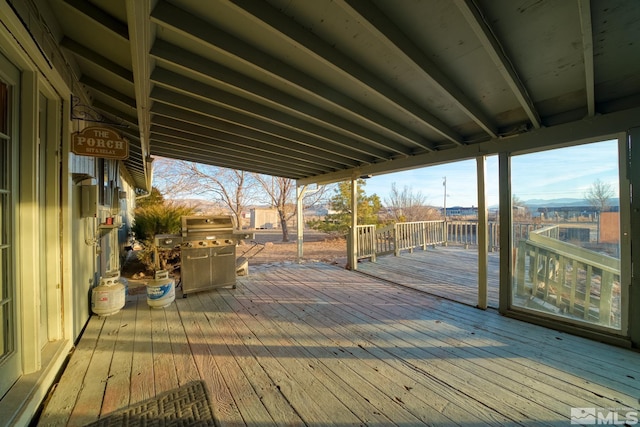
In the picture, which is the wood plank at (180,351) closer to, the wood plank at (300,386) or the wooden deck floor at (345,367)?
the wooden deck floor at (345,367)

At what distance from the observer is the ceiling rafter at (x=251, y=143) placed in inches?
128

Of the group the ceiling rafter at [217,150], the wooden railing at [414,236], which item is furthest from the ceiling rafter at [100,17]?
the wooden railing at [414,236]

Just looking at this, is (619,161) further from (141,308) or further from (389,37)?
(141,308)

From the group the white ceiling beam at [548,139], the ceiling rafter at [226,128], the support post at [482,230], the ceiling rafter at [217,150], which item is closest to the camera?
the white ceiling beam at [548,139]

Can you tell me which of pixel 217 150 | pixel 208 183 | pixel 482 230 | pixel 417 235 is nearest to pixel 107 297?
pixel 217 150

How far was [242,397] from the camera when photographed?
1697 mm

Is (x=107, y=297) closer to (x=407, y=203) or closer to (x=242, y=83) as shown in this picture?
(x=242, y=83)

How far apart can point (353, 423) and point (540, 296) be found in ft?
9.67

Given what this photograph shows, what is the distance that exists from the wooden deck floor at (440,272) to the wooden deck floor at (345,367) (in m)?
0.87

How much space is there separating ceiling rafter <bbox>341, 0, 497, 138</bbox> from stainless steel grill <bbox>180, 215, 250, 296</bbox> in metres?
3.41

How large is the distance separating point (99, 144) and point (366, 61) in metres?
2.51

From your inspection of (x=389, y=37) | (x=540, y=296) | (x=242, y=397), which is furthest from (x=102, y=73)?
(x=540, y=296)

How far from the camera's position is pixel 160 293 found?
10.7 ft

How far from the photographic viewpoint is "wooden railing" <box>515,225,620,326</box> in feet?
8.39
